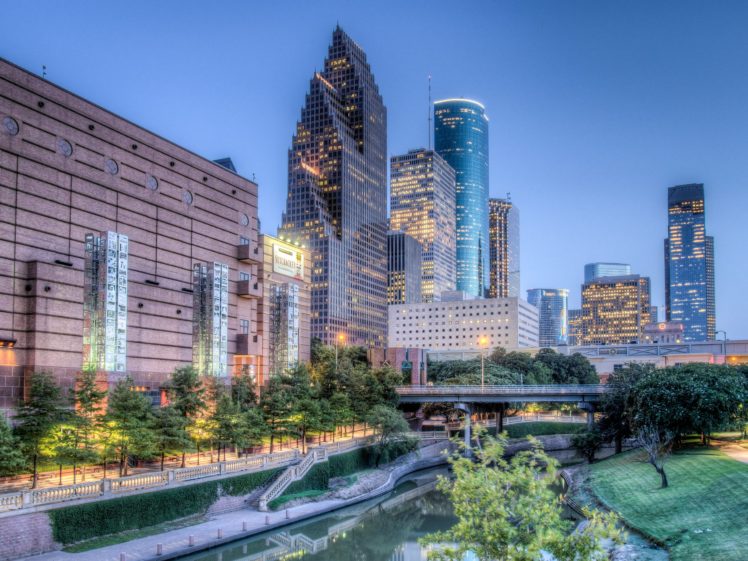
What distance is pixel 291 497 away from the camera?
193 ft

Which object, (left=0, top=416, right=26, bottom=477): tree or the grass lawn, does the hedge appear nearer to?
(left=0, top=416, right=26, bottom=477): tree

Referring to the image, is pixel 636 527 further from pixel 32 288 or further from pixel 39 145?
pixel 39 145

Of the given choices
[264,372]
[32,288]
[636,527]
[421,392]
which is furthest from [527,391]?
[32,288]

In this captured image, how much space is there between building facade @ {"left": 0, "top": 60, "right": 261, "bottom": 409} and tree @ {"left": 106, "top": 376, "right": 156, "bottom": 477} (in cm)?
939

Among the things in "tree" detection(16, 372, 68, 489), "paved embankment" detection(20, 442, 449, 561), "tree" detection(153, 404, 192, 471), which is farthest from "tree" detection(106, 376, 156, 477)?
"paved embankment" detection(20, 442, 449, 561)

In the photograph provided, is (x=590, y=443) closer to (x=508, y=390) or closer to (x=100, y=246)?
(x=508, y=390)

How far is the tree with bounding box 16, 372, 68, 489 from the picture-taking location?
151 feet

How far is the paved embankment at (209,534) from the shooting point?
135ft

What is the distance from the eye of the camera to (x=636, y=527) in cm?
4678

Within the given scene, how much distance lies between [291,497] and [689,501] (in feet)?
99.0

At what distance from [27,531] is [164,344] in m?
32.2

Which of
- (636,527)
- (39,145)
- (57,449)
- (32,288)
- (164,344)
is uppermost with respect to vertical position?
(39,145)

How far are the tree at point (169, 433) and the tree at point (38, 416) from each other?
7.25 metres

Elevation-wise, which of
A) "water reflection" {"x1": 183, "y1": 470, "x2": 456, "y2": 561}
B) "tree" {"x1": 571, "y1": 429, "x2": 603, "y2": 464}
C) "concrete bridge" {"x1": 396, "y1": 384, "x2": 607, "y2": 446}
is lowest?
"water reflection" {"x1": 183, "y1": 470, "x2": 456, "y2": 561}
